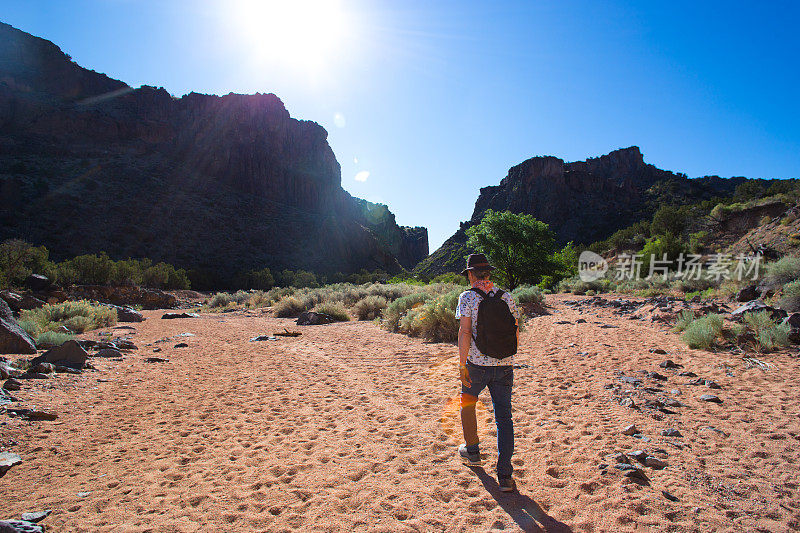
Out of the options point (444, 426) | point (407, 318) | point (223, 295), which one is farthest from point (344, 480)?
point (223, 295)

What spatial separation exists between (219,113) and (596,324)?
3287 inches

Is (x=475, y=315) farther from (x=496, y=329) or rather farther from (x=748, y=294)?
(x=748, y=294)

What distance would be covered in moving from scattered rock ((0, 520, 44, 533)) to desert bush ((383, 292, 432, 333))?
396 inches

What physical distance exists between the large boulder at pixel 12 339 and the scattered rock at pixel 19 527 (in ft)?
24.1

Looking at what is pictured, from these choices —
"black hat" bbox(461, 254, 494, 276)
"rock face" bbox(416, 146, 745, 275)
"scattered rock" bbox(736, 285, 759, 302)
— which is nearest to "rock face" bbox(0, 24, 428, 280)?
"rock face" bbox(416, 146, 745, 275)

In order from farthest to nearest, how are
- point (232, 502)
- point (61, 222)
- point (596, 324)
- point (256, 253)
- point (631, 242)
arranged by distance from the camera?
point (256, 253) → point (631, 242) → point (61, 222) → point (596, 324) → point (232, 502)

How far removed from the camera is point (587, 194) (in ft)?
264

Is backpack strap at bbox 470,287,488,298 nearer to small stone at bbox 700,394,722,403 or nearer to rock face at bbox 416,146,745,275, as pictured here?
small stone at bbox 700,394,722,403

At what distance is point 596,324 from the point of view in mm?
10844

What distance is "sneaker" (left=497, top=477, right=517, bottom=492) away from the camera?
3.04m

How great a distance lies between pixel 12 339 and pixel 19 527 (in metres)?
7.66

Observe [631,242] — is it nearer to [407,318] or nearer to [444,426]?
[407,318]

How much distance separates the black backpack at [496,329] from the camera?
3080 millimetres

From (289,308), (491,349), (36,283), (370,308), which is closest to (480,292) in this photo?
(491,349)
